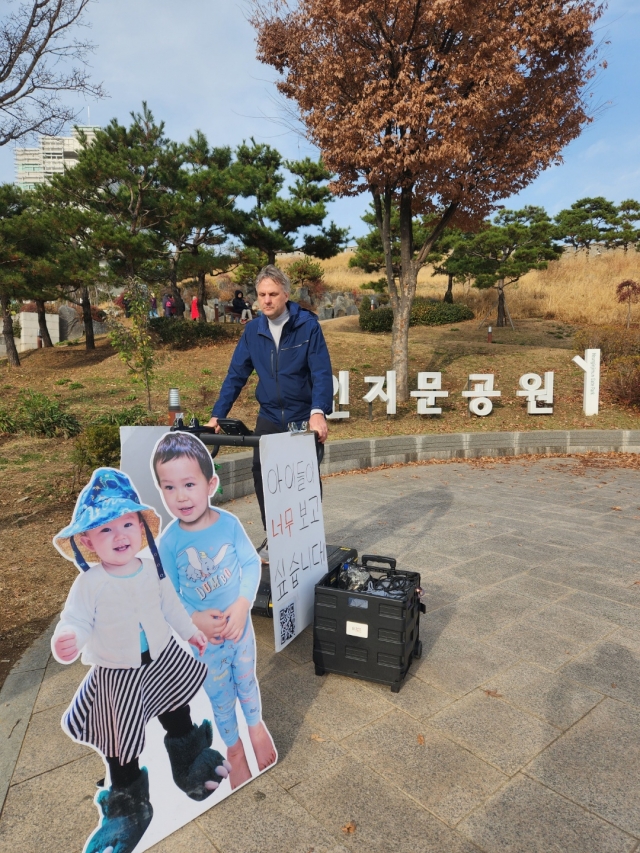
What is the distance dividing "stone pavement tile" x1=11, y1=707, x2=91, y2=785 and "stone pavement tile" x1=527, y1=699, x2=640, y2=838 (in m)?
1.93

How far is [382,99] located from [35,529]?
9024 mm

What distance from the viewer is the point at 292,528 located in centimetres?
291

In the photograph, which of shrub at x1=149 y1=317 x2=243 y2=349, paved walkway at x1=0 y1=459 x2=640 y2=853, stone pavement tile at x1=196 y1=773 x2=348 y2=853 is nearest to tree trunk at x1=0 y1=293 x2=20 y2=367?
shrub at x1=149 y1=317 x2=243 y2=349

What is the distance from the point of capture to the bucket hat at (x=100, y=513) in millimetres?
1806

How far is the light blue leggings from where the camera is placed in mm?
2051

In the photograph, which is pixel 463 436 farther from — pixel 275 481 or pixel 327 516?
pixel 275 481

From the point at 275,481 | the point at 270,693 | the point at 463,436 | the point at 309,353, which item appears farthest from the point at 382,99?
the point at 270,693

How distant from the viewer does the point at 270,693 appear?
2775mm

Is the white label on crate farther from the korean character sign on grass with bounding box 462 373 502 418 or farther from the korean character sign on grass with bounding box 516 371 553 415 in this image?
the korean character sign on grass with bounding box 516 371 553 415

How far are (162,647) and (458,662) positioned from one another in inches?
72.4

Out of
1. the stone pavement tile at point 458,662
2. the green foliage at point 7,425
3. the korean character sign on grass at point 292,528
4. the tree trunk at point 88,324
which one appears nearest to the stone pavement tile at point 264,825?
the korean character sign on grass at point 292,528

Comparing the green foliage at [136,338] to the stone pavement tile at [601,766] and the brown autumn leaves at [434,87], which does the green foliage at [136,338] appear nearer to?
the brown autumn leaves at [434,87]

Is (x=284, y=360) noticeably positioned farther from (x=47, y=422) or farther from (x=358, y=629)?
(x=47, y=422)

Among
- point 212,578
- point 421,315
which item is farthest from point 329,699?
point 421,315
